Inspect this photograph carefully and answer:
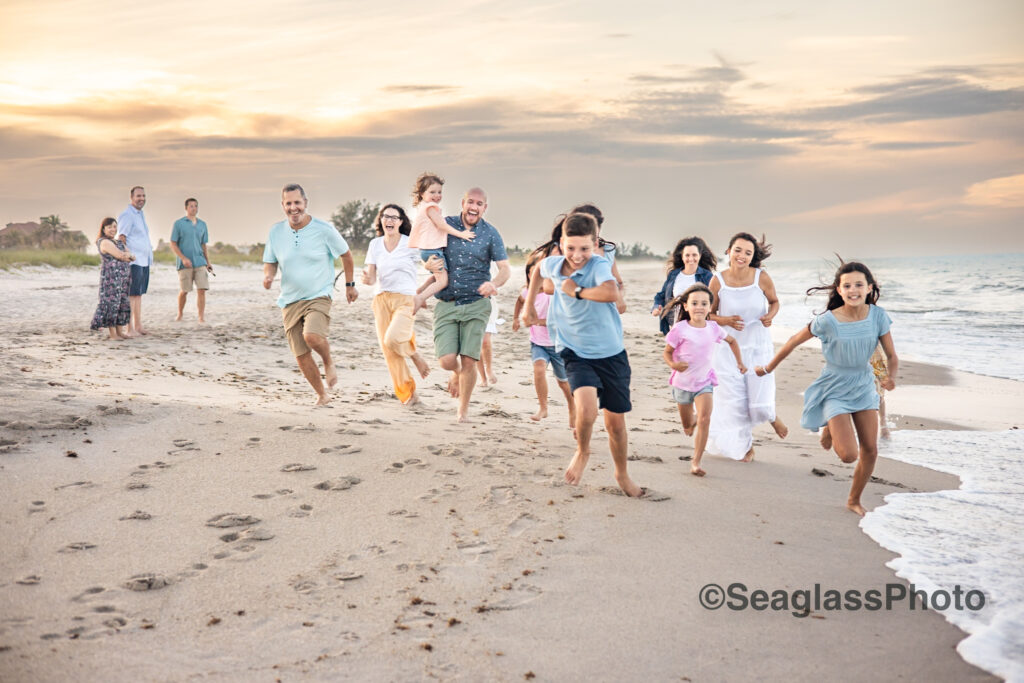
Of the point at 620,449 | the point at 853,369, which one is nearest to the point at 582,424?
the point at 620,449

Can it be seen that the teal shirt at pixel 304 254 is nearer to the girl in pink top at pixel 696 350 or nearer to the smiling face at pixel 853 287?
the girl in pink top at pixel 696 350

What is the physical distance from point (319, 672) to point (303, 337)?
5.37 meters

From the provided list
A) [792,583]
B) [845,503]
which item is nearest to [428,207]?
[845,503]

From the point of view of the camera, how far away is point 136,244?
13.2 m

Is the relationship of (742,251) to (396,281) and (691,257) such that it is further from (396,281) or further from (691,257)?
(396,281)

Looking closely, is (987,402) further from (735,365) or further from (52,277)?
(52,277)

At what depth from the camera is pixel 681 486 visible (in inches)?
228

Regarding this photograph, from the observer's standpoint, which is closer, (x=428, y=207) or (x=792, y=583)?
(x=792, y=583)

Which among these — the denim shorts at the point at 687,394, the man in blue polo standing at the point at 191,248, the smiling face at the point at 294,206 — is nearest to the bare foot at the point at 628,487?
the denim shorts at the point at 687,394

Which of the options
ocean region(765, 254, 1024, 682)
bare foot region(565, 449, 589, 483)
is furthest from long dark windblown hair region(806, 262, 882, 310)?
bare foot region(565, 449, 589, 483)

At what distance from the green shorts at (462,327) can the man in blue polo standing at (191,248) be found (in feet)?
27.0

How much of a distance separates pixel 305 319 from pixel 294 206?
1.09m

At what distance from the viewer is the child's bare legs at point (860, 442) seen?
214 inches

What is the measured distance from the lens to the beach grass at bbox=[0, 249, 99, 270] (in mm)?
24812
